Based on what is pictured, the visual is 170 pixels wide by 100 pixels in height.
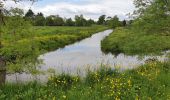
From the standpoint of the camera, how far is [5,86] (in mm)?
12273

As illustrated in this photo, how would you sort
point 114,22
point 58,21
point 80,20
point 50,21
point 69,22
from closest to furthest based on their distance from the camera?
point 50,21, point 58,21, point 69,22, point 80,20, point 114,22

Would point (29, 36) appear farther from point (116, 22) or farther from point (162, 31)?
point (116, 22)

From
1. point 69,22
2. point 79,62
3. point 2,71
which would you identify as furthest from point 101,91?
point 69,22

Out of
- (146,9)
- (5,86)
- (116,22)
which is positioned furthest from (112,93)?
(116,22)

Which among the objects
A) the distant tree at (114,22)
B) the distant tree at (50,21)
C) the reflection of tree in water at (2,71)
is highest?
the reflection of tree in water at (2,71)

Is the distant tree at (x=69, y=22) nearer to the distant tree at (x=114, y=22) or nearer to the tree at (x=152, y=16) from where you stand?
the distant tree at (x=114, y=22)

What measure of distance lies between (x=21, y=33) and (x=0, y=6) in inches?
52.2

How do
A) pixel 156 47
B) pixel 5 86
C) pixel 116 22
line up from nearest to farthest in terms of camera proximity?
1. pixel 5 86
2. pixel 156 47
3. pixel 116 22

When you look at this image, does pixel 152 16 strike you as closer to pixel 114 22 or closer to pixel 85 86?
pixel 85 86

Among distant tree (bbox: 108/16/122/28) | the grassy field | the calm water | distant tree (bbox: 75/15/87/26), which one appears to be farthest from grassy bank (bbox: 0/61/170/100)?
distant tree (bbox: 108/16/122/28)

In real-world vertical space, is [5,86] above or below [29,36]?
below

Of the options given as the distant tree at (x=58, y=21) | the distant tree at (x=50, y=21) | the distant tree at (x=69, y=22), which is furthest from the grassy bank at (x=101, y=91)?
the distant tree at (x=69, y=22)

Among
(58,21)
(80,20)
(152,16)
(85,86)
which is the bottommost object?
(80,20)

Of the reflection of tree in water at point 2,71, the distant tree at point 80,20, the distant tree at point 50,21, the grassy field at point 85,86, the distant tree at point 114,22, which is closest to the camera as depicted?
the grassy field at point 85,86
